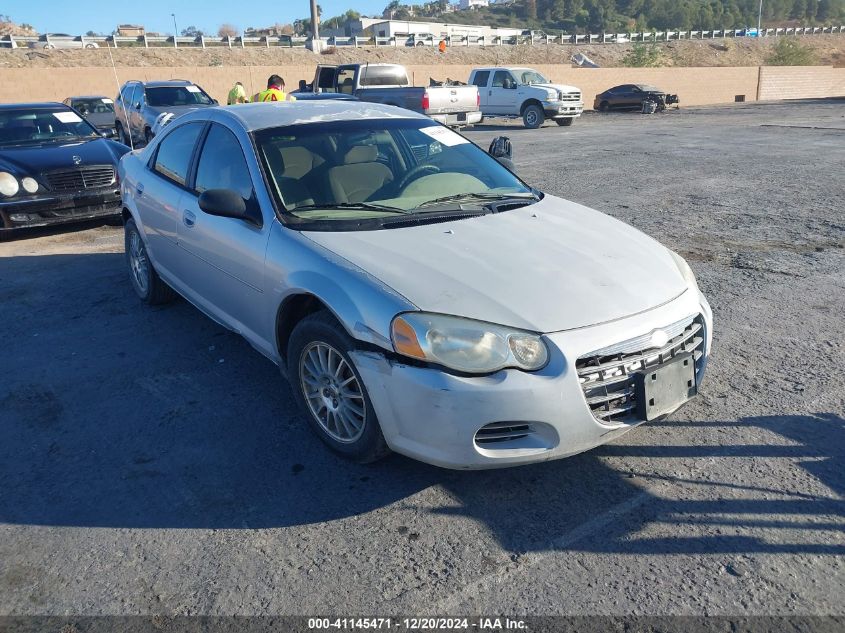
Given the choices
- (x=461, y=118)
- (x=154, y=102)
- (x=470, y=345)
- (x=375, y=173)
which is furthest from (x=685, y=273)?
(x=461, y=118)

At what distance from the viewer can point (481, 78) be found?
2672cm

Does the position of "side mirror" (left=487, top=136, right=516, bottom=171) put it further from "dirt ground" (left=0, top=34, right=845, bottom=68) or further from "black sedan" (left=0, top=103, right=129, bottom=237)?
"dirt ground" (left=0, top=34, right=845, bottom=68)

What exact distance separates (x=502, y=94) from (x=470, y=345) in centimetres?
2465

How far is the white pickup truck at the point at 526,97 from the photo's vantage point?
2472 centimetres

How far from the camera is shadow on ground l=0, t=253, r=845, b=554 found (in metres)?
3.00

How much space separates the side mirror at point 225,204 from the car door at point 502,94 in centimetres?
2326

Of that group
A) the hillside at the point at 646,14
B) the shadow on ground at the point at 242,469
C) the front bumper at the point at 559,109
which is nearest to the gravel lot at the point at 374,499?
the shadow on ground at the point at 242,469

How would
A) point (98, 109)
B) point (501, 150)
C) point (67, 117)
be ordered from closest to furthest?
1. point (501, 150)
2. point (67, 117)
3. point (98, 109)

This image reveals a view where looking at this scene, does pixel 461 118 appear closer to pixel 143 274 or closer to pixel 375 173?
pixel 143 274

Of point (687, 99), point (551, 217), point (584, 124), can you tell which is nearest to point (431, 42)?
point (687, 99)

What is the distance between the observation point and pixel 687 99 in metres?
42.4

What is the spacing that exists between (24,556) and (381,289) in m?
1.81

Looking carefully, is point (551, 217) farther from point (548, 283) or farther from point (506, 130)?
point (506, 130)

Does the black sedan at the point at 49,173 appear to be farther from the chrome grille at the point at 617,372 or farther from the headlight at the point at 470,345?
the chrome grille at the point at 617,372
